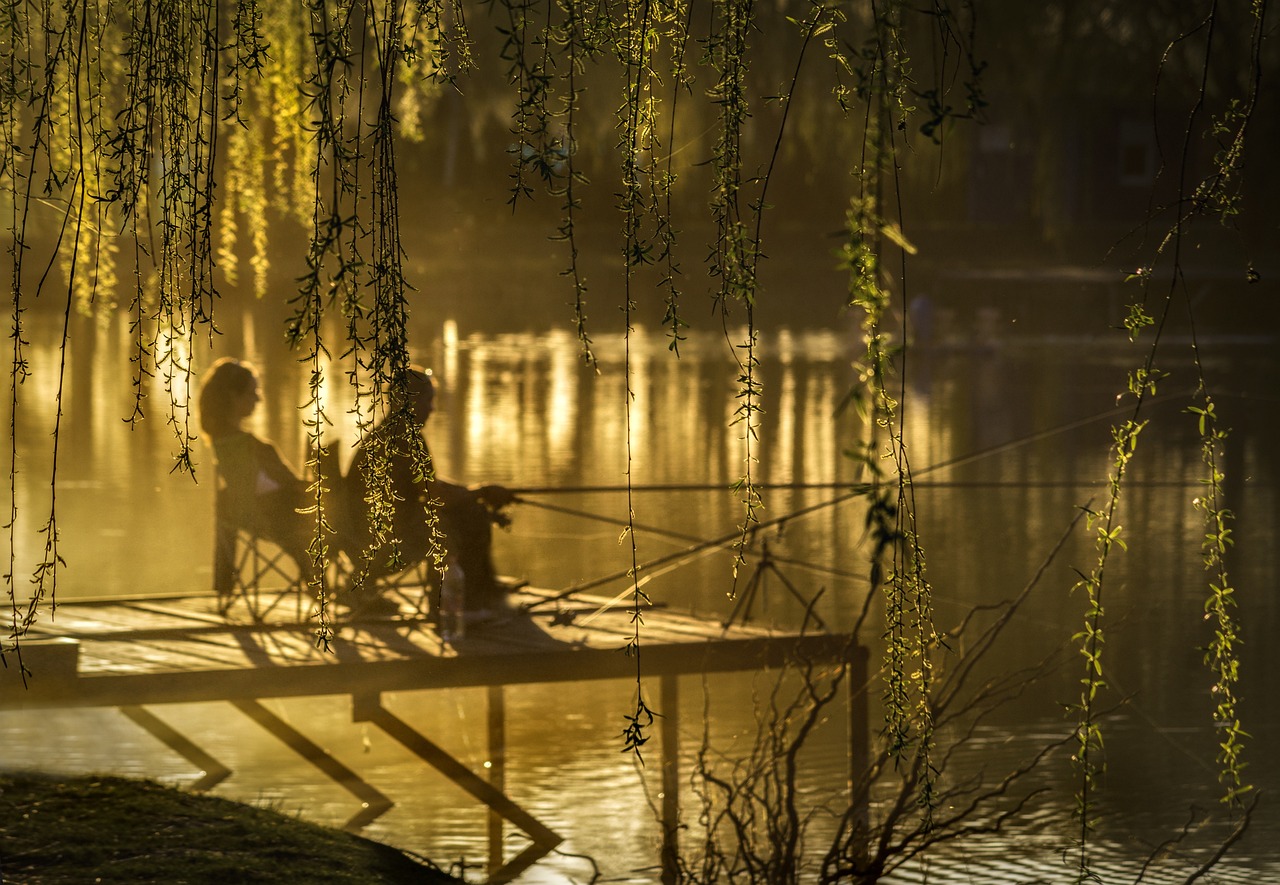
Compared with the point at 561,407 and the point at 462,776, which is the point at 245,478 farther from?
the point at 561,407

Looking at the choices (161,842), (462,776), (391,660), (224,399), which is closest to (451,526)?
(391,660)

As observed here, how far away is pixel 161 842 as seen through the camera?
5211 mm

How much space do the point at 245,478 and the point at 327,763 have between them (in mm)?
1139

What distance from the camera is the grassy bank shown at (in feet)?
16.0

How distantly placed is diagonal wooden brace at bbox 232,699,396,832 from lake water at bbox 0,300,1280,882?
0.20 feet

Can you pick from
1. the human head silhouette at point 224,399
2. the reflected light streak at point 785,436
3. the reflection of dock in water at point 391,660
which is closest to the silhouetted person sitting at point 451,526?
the reflection of dock in water at point 391,660

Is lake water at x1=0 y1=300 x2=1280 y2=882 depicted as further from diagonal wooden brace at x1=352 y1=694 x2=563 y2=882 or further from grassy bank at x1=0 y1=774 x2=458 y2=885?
grassy bank at x1=0 y1=774 x2=458 y2=885

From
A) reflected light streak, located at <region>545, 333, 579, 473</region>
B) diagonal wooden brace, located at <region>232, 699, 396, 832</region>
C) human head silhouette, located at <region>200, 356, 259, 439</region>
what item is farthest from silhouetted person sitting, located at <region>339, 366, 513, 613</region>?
reflected light streak, located at <region>545, 333, 579, 473</region>

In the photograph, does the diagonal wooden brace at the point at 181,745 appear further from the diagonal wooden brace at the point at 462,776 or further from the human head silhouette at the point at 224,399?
the human head silhouette at the point at 224,399

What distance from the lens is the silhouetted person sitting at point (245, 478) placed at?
624 centimetres

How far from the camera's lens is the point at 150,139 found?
127 inches

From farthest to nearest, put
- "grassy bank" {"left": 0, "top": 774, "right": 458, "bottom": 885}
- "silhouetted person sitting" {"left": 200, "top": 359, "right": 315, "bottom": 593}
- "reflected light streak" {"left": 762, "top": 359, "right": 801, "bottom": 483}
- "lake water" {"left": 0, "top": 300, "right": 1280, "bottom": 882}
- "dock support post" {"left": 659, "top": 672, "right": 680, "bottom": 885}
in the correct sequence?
"reflected light streak" {"left": 762, "top": 359, "right": 801, "bottom": 483}
"lake water" {"left": 0, "top": 300, "right": 1280, "bottom": 882}
"silhouetted person sitting" {"left": 200, "top": 359, "right": 315, "bottom": 593}
"dock support post" {"left": 659, "top": 672, "right": 680, "bottom": 885}
"grassy bank" {"left": 0, "top": 774, "right": 458, "bottom": 885}

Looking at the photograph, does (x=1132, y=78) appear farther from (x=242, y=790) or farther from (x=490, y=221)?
(x=242, y=790)

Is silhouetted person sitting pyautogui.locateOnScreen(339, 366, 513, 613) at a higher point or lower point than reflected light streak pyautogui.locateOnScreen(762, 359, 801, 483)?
lower
